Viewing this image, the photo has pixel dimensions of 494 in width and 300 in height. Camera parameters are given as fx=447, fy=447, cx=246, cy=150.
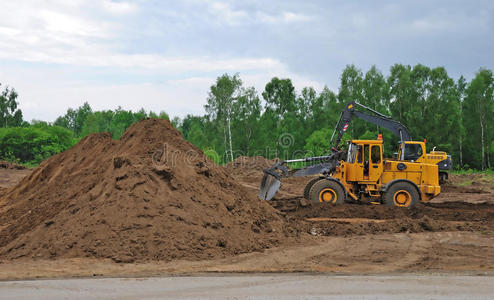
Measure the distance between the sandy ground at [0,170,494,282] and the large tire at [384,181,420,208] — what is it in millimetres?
3291

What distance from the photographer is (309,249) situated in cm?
999

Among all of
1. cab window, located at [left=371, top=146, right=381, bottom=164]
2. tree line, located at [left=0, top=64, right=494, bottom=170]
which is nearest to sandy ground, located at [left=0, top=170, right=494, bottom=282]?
cab window, located at [left=371, top=146, right=381, bottom=164]

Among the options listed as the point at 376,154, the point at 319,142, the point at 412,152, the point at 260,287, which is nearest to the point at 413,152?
the point at 412,152

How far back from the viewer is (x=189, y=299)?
639 cm

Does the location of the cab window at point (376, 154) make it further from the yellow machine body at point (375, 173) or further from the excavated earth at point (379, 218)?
the excavated earth at point (379, 218)

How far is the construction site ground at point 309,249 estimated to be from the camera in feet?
27.0

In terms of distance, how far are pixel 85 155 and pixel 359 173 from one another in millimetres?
9764

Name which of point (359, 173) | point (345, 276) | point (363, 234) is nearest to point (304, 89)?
point (359, 173)

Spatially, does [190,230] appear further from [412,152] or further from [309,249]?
[412,152]

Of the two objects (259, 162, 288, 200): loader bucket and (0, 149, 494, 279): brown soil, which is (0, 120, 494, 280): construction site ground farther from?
(259, 162, 288, 200): loader bucket

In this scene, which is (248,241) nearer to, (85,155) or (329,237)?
(329,237)

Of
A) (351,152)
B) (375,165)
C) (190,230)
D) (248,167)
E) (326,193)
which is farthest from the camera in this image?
(248,167)

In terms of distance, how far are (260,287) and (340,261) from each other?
2683mm

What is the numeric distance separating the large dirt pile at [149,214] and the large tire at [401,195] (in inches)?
191
